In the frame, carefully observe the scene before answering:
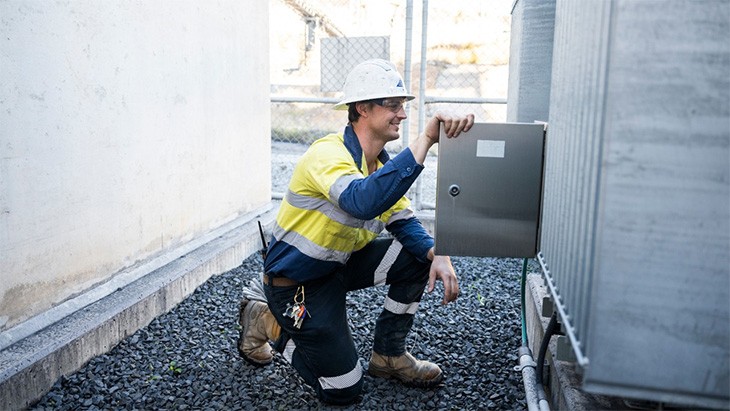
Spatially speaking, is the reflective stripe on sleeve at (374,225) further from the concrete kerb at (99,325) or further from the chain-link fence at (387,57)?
the chain-link fence at (387,57)

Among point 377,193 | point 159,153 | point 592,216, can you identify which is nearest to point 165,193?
point 159,153

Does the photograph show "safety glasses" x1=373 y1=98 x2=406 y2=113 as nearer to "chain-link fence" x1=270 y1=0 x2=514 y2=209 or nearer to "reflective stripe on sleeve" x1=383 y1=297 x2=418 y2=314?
"reflective stripe on sleeve" x1=383 y1=297 x2=418 y2=314

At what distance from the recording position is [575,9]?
7.73 ft

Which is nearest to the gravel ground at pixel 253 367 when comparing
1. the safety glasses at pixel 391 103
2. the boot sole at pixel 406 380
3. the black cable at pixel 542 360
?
the boot sole at pixel 406 380

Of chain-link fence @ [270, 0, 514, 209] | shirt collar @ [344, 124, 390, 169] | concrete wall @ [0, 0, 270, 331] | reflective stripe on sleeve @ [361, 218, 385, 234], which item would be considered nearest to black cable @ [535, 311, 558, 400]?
reflective stripe on sleeve @ [361, 218, 385, 234]

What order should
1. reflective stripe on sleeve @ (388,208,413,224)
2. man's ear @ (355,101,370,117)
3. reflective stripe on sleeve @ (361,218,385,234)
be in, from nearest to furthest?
man's ear @ (355,101,370,117)
reflective stripe on sleeve @ (361,218,385,234)
reflective stripe on sleeve @ (388,208,413,224)

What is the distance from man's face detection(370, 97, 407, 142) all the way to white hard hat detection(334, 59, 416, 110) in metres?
0.05

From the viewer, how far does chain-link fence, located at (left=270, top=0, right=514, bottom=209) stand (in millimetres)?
6703

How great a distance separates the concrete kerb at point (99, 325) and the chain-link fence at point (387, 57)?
2129mm

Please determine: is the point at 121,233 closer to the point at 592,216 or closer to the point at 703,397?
the point at 592,216

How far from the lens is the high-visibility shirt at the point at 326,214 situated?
287 cm

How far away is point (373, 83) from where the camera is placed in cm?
320

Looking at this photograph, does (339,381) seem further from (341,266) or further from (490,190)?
(490,190)

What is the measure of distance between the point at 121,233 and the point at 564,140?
9.81ft
